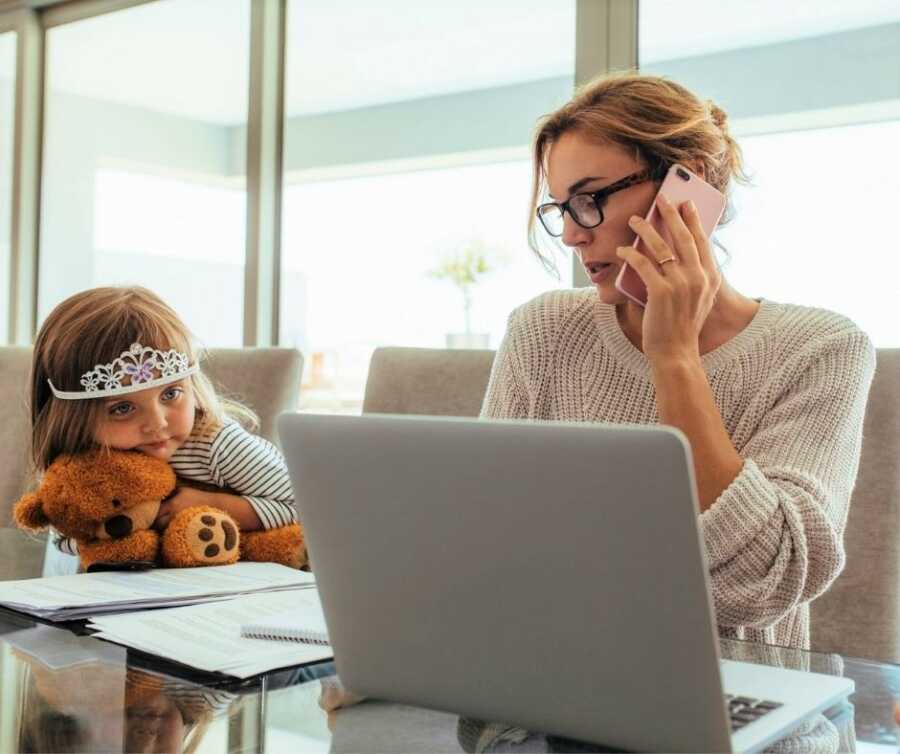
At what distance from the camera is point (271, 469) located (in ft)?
4.93

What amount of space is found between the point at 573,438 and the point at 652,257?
753 millimetres

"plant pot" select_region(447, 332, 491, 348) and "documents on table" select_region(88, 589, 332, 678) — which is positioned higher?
"plant pot" select_region(447, 332, 491, 348)

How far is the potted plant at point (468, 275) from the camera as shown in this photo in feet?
10.3

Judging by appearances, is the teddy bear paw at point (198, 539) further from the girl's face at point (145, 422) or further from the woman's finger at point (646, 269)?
the woman's finger at point (646, 269)

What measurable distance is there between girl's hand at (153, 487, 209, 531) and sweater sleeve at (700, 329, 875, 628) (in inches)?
27.0

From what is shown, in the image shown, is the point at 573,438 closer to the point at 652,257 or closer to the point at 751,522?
the point at 751,522

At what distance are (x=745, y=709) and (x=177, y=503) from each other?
2.90 ft

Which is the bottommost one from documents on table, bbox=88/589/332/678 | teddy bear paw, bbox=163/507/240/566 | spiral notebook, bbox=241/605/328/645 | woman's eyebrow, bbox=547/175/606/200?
documents on table, bbox=88/589/332/678

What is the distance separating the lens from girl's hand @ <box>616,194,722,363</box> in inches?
48.4

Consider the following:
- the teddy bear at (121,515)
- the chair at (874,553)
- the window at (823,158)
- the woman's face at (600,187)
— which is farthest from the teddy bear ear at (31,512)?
the window at (823,158)

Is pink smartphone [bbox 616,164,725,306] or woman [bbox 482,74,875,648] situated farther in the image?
pink smartphone [bbox 616,164,725,306]

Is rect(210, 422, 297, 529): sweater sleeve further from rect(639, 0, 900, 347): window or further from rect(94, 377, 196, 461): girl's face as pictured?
rect(639, 0, 900, 347): window

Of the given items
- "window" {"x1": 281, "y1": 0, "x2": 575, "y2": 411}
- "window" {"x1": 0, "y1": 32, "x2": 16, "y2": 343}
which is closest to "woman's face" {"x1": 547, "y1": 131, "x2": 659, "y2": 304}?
"window" {"x1": 281, "y1": 0, "x2": 575, "y2": 411}

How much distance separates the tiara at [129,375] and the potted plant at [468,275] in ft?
5.82
